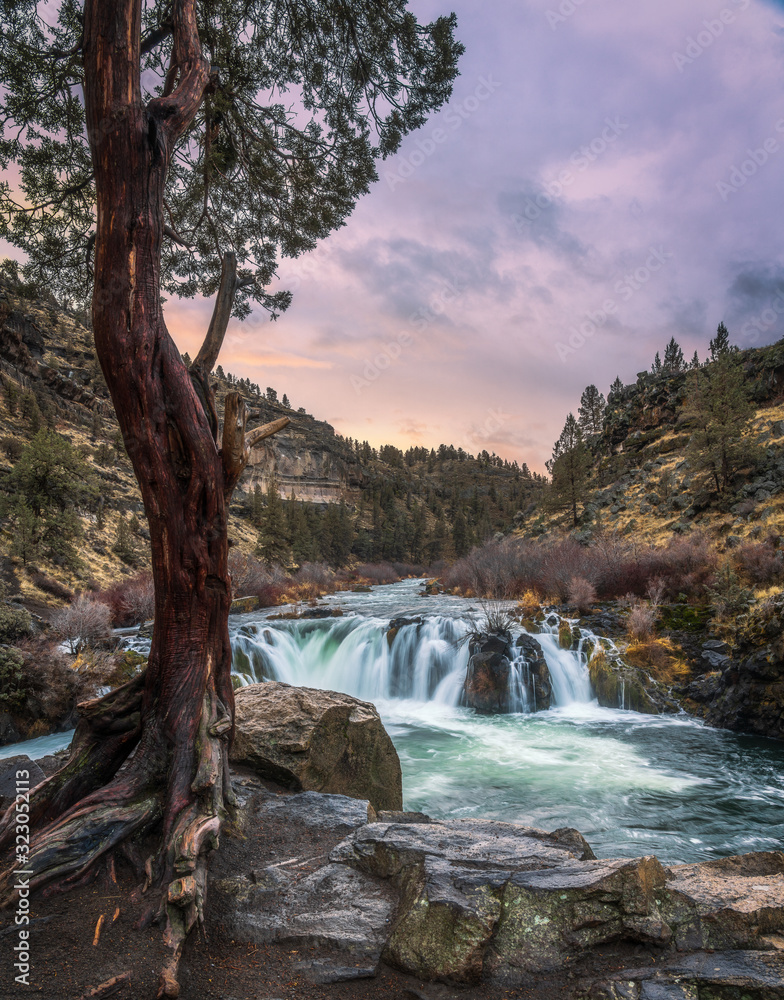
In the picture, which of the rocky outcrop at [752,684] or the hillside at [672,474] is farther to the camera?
the hillside at [672,474]

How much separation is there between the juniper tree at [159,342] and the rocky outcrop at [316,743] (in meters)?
1.11

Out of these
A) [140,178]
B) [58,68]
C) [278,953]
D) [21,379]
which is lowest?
[278,953]

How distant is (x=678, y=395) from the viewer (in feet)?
156

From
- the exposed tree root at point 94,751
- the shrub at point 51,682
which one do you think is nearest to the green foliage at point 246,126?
the exposed tree root at point 94,751

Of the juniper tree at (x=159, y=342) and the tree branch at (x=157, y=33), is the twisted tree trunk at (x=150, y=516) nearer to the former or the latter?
the juniper tree at (x=159, y=342)

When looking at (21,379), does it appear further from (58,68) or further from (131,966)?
(131,966)

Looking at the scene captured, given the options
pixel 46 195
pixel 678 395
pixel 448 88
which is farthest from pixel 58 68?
pixel 678 395

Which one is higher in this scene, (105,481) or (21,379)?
(21,379)

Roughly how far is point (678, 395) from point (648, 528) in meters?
25.4

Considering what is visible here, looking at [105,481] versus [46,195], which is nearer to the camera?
[46,195]

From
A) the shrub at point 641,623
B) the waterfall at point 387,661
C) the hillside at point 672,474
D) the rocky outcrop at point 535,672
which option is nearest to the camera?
the rocky outcrop at point 535,672

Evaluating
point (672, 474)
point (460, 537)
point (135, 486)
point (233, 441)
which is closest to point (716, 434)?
point (672, 474)

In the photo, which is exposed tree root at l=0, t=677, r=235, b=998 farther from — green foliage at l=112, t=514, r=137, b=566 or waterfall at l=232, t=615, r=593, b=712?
green foliage at l=112, t=514, r=137, b=566

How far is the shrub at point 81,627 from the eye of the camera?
11112mm
